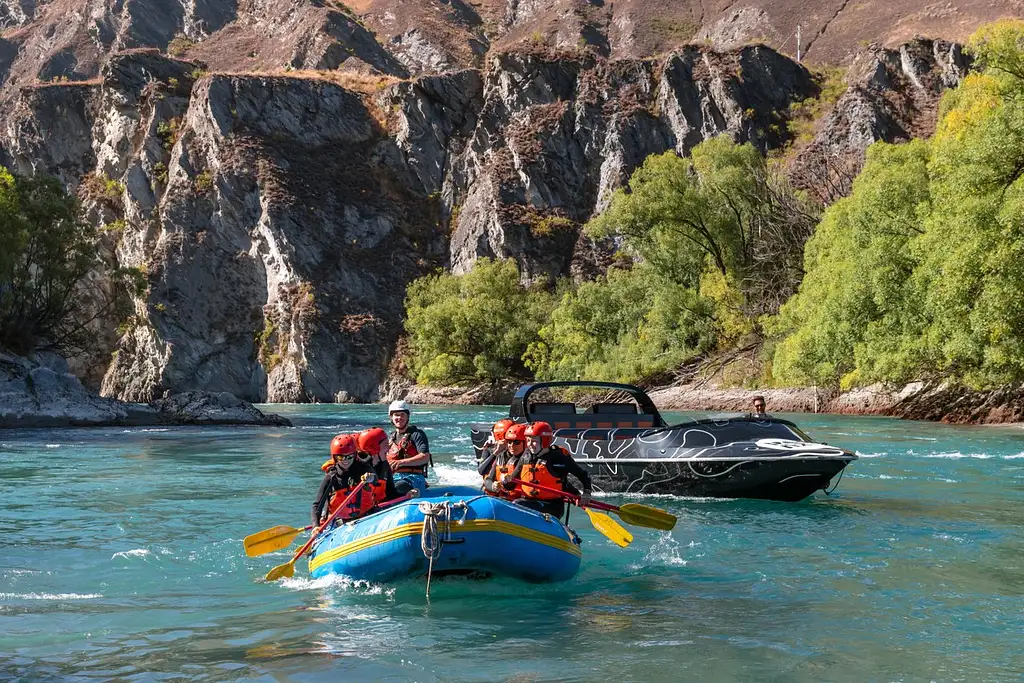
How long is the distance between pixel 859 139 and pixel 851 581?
7318 centimetres

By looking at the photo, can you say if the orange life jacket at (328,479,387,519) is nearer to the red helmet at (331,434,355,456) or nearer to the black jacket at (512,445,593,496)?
the red helmet at (331,434,355,456)

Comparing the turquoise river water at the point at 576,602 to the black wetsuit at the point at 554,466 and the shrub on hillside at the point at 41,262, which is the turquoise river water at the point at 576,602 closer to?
the black wetsuit at the point at 554,466

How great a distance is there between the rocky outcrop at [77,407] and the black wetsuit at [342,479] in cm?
2750

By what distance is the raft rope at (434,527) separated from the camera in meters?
7.89

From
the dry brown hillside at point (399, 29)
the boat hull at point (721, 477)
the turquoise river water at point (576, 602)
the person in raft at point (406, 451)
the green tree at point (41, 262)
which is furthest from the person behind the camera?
the dry brown hillside at point (399, 29)

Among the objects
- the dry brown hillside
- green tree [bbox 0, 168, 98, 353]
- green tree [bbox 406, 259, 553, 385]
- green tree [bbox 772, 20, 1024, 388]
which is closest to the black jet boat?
green tree [bbox 772, 20, 1024, 388]

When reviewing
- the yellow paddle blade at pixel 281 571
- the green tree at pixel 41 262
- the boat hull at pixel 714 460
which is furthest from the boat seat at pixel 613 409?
the green tree at pixel 41 262

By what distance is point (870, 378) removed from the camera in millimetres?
32188

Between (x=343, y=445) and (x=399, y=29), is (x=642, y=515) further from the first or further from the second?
(x=399, y=29)

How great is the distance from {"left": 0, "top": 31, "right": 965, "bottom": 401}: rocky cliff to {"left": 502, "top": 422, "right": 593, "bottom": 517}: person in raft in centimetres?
6752

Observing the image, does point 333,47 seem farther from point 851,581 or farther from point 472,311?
point 851,581

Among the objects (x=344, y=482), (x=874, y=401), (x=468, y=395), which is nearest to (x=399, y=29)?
(x=468, y=395)

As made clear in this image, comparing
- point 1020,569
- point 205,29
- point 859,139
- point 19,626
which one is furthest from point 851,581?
point 205,29

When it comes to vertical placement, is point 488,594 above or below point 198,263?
below
